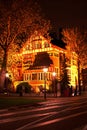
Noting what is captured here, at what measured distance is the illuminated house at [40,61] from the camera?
194 feet

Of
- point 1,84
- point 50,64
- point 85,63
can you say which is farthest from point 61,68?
point 1,84

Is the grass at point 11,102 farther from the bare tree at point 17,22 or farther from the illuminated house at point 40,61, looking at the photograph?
the illuminated house at point 40,61

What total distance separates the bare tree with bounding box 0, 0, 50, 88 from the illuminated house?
2228 cm

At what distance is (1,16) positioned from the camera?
33.5 meters

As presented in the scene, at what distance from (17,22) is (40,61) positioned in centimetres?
2709

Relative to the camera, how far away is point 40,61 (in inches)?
2386

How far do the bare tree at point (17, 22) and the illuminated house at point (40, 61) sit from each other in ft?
73.1

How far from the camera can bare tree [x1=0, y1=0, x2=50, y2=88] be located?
109ft

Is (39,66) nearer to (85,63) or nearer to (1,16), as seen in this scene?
(85,63)

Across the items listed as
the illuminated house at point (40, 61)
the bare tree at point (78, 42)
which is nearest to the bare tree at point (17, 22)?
the bare tree at point (78, 42)

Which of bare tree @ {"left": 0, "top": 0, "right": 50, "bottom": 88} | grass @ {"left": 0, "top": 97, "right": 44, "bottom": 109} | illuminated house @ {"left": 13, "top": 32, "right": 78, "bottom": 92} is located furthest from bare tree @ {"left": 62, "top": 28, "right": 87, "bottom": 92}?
grass @ {"left": 0, "top": 97, "right": 44, "bottom": 109}

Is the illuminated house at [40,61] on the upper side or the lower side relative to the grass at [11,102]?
upper

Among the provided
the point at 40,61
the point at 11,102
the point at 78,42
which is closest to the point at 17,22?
the point at 11,102

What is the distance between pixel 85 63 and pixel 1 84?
23.9 meters
